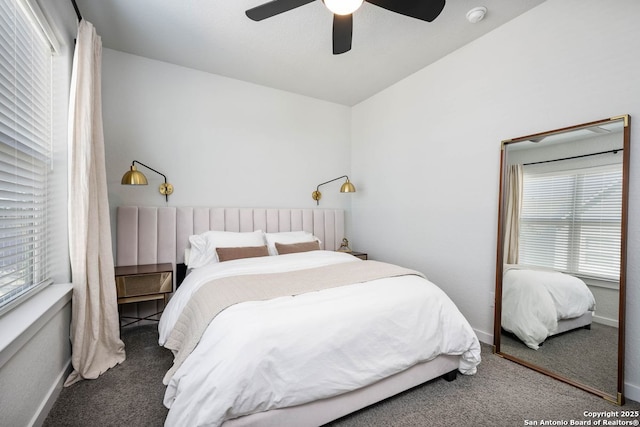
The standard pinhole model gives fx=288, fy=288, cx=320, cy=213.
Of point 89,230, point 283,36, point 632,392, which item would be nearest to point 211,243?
point 89,230

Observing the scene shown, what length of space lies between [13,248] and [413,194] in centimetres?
332

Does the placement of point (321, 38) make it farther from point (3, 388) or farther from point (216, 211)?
point (3, 388)

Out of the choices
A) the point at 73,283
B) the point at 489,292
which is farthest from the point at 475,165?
the point at 73,283

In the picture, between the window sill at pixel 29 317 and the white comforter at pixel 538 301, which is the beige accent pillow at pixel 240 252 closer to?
the window sill at pixel 29 317

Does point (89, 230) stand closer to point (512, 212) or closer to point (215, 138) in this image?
point (215, 138)

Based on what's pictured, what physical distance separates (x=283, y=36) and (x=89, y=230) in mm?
2270

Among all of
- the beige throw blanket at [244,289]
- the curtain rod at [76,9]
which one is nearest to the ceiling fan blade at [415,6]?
the beige throw blanket at [244,289]

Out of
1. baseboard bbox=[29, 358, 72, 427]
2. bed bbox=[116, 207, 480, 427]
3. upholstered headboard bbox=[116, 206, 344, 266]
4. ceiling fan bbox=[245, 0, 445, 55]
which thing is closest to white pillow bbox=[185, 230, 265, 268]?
upholstered headboard bbox=[116, 206, 344, 266]

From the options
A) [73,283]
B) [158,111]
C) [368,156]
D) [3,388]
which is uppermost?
[158,111]

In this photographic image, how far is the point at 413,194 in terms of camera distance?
3385mm

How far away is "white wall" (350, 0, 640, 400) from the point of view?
190 cm

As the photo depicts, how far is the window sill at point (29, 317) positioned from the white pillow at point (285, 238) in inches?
68.7

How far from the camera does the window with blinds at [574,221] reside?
189 cm

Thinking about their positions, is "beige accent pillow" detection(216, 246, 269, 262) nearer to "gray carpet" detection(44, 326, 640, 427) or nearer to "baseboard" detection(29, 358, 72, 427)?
"gray carpet" detection(44, 326, 640, 427)
